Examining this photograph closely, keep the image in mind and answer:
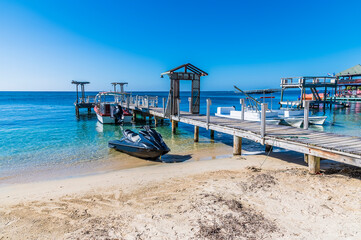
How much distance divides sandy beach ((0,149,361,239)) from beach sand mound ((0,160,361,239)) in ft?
0.06

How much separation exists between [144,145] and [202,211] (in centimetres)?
573

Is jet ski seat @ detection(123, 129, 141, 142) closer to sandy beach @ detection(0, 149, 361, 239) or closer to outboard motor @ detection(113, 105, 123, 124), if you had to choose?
sandy beach @ detection(0, 149, 361, 239)

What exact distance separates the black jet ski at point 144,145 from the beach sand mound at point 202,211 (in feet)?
10.5

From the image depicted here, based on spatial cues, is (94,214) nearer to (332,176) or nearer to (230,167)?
(230,167)

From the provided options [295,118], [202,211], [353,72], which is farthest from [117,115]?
[353,72]

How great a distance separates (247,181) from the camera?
666cm

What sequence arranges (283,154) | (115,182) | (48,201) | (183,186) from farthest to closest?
(283,154), (115,182), (183,186), (48,201)

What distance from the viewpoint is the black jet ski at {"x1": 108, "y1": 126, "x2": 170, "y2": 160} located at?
1010 centimetres

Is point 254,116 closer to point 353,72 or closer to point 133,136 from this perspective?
point 133,136

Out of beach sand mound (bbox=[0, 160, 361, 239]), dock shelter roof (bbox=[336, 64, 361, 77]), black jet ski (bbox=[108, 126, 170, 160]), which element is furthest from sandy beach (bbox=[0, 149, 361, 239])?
dock shelter roof (bbox=[336, 64, 361, 77])

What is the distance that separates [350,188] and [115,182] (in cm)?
664

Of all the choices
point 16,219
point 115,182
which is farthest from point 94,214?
point 115,182

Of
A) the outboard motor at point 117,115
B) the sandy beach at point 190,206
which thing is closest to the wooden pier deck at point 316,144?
the sandy beach at point 190,206

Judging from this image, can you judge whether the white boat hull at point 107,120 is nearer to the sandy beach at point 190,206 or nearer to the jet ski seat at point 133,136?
the jet ski seat at point 133,136
